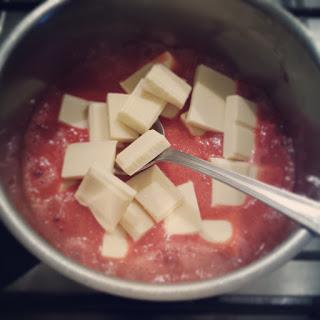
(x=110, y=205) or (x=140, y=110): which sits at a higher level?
(x=140, y=110)

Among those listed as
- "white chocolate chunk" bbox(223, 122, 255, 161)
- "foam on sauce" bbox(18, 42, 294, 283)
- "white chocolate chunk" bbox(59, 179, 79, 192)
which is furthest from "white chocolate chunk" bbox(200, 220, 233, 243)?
"white chocolate chunk" bbox(59, 179, 79, 192)

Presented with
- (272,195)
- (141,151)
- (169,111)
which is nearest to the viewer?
(272,195)

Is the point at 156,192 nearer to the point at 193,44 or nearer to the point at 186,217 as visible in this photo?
the point at 186,217

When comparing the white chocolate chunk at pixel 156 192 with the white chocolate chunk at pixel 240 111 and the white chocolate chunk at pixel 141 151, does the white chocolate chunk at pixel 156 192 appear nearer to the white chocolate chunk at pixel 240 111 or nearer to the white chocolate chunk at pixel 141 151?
the white chocolate chunk at pixel 141 151

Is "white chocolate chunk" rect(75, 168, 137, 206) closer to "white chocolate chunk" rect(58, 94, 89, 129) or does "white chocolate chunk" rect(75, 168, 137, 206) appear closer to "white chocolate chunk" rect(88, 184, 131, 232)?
"white chocolate chunk" rect(88, 184, 131, 232)

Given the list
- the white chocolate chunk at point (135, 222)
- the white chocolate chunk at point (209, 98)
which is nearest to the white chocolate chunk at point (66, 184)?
the white chocolate chunk at point (135, 222)

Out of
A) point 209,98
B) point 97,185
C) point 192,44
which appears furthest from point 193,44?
point 97,185
